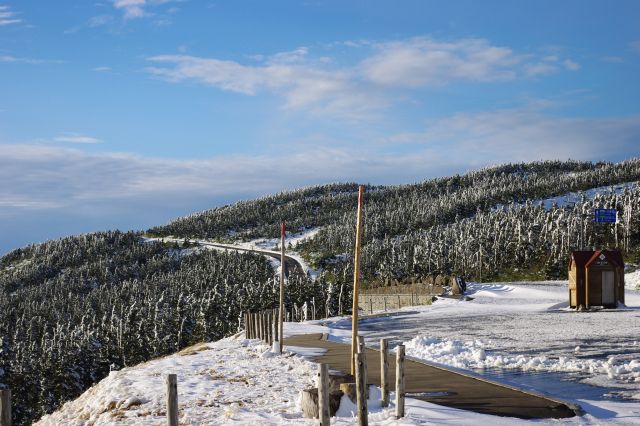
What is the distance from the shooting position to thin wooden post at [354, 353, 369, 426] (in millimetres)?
12414

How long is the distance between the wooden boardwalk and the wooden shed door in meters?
27.7

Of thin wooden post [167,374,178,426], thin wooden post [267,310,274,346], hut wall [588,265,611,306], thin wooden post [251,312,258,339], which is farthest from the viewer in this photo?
hut wall [588,265,611,306]

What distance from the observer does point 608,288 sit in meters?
45.9

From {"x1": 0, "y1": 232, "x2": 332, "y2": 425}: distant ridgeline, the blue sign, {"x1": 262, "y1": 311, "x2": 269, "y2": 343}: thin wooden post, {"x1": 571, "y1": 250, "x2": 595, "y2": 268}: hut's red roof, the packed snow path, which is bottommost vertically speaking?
{"x1": 0, "y1": 232, "x2": 332, "y2": 425}: distant ridgeline

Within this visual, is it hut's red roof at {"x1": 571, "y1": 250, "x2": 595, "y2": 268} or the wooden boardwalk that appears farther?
hut's red roof at {"x1": 571, "y1": 250, "x2": 595, "y2": 268}

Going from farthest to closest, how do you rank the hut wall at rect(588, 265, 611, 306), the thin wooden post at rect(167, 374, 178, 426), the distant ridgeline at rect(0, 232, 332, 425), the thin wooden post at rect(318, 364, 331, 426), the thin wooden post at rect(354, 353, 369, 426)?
the distant ridgeline at rect(0, 232, 332, 425) → the hut wall at rect(588, 265, 611, 306) → the thin wooden post at rect(354, 353, 369, 426) → the thin wooden post at rect(318, 364, 331, 426) → the thin wooden post at rect(167, 374, 178, 426)

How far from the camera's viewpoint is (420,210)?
622ft

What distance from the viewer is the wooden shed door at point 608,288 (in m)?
45.4

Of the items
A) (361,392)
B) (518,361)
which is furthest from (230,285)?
(361,392)

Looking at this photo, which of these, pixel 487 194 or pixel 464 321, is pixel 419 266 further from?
pixel 487 194

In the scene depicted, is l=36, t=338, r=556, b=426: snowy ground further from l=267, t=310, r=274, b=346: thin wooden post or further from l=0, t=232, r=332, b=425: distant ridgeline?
l=0, t=232, r=332, b=425: distant ridgeline

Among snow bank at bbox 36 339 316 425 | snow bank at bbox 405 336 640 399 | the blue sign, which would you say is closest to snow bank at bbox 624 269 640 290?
the blue sign

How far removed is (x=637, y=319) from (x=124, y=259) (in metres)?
178

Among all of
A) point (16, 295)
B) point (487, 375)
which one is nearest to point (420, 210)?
point (16, 295)
